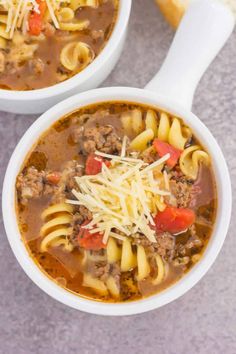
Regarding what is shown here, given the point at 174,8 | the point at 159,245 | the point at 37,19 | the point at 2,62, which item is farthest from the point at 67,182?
the point at 174,8

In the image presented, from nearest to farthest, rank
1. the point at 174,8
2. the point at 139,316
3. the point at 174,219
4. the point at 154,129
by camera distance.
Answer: the point at 174,219 < the point at 154,129 < the point at 174,8 < the point at 139,316

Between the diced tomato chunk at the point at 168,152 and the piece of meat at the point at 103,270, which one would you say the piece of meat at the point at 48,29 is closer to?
the diced tomato chunk at the point at 168,152

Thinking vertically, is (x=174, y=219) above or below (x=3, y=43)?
below

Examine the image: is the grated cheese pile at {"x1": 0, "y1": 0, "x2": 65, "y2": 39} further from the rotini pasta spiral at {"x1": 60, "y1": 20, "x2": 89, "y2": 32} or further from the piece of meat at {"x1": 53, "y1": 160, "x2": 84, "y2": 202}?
the piece of meat at {"x1": 53, "y1": 160, "x2": 84, "y2": 202}

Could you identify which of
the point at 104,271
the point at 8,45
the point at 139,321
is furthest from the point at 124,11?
the point at 139,321

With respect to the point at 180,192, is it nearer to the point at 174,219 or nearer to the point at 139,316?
the point at 174,219

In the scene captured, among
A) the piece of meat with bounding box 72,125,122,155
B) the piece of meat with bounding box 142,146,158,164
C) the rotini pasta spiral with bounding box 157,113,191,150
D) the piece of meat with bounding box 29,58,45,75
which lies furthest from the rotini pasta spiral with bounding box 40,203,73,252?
the piece of meat with bounding box 29,58,45,75

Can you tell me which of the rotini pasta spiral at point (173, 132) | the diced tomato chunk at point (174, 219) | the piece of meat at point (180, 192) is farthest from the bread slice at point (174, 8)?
the diced tomato chunk at point (174, 219)
